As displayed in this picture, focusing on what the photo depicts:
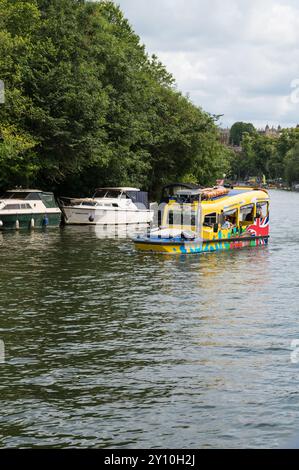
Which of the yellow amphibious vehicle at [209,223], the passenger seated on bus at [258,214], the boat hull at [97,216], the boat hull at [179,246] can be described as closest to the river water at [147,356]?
the boat hull at [179,246]

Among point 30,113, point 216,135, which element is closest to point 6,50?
point 30,113

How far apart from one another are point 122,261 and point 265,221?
37.1 ft

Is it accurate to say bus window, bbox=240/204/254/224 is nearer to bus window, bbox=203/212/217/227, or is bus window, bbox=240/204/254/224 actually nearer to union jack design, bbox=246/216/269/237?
union jack design, bbox=246/216/269/237

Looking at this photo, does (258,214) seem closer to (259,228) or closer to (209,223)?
(259,228)

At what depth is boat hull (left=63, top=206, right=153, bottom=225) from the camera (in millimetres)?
52344

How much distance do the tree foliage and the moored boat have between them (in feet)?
4.61

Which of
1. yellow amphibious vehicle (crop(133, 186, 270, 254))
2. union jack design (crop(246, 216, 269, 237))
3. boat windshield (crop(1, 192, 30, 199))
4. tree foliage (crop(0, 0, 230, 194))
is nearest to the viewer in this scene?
yellow amphibious vehicle (crop(133, 186, 270, 254))

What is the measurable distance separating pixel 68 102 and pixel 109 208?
8.67 meters

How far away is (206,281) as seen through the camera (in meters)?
26.7

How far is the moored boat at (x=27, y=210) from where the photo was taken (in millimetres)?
47094

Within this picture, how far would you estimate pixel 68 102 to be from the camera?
162 feet

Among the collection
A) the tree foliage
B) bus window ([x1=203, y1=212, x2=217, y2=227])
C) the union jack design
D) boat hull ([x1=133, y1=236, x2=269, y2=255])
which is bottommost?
boat hull ([x1=133, y1=236, x2=269, y2=255])

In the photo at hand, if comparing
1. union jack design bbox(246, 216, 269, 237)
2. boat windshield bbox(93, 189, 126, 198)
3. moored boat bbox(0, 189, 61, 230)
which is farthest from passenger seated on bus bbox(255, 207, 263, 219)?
boat windshield bbox(93, 189, 126, 198)

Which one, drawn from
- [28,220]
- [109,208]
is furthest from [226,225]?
[109,208]
